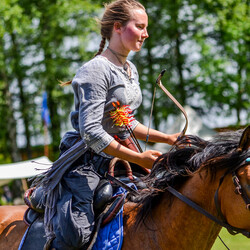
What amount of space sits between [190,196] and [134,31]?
121cm

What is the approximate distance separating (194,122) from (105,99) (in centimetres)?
1217

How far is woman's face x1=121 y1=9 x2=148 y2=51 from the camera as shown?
3.11 m

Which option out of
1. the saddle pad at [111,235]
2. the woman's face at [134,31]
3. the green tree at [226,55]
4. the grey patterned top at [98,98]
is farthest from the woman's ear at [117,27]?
the green tree at [226,55]

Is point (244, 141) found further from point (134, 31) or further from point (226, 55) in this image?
point (226, 55)

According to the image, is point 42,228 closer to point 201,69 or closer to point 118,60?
point 118,60

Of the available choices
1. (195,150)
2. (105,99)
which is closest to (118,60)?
(105,99)

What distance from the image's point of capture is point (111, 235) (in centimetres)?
294

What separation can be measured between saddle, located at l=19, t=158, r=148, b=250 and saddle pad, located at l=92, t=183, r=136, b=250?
0.11 ft

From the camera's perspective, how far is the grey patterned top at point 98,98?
2.88 metres

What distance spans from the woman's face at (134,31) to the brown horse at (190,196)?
0.79 m

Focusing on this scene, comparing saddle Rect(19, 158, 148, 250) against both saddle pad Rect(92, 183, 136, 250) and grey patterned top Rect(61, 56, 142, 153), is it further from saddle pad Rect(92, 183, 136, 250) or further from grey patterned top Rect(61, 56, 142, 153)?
grey patterned top Rect(61, 56, 142, 153)

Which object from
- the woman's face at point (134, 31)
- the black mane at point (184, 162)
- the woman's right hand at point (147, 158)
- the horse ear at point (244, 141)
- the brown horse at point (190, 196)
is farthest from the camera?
the woman's face at point (134, 31)

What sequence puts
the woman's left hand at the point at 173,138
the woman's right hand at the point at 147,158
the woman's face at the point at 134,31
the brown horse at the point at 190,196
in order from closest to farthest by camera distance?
the brown horse at the point at 190,196 → the woman's right hand at the point at 147,158 → the woman's face at the point at 134,31 → the woman's left hand at the point at 173,138

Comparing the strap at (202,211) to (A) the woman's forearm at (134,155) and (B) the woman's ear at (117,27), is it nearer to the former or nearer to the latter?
(A) the woman's forearm at (134,155)
